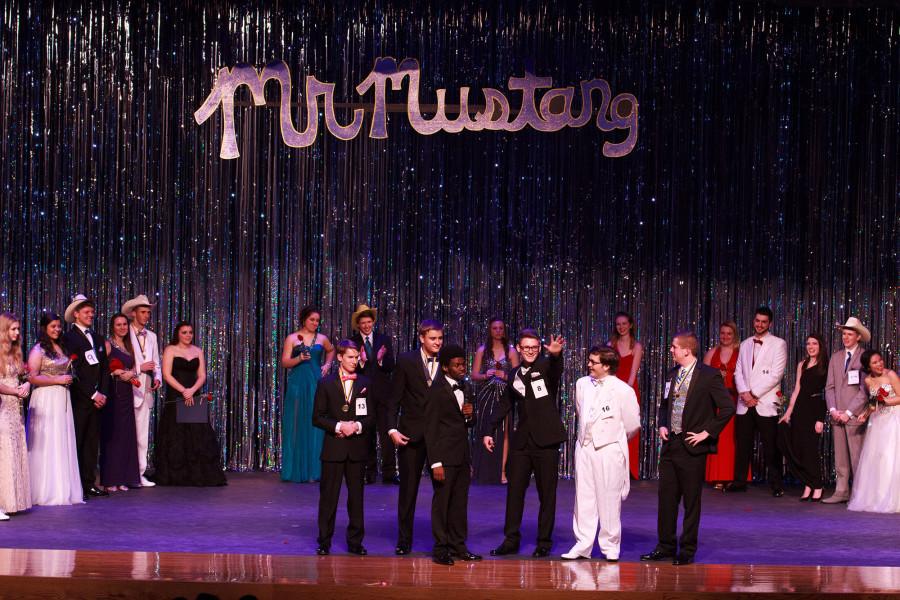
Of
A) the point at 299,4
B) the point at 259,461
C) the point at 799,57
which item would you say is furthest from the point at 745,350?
the point at 299,4

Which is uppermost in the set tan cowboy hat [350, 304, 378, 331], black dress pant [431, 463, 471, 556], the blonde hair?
tan cowboy hat [350, 304, 378, 331]

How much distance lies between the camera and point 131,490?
9.01 meters

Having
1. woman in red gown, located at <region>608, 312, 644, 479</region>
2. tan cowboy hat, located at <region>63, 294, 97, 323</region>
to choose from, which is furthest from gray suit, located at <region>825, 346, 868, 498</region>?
tan cowboy hat, located at <region>63, 294, 97, 323</region>

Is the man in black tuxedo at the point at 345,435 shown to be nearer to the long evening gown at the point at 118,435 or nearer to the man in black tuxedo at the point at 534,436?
the man in black tuxedo at the point at 534,436

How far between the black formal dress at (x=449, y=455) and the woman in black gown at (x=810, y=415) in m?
3.92

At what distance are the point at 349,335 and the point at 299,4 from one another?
3.13m

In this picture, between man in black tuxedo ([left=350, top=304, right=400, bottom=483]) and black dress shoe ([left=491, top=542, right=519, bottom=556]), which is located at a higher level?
man in black tuxedo ([left=350, top=304, right=400, bottom=483])

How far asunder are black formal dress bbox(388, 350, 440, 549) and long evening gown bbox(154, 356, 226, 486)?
318 centimetres

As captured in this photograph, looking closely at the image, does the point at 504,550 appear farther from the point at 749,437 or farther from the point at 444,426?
the point at 749,437

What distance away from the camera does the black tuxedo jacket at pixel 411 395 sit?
6.52 m

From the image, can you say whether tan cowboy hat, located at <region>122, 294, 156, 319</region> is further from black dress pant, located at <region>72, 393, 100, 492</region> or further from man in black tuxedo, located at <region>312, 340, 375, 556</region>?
man in black tuxedo, located at <region>312, 340, 375, 556</region>

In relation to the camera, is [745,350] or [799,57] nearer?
[745,350]

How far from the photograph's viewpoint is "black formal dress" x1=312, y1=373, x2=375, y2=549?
260 inches

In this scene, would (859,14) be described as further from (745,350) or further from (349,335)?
(349,335)
